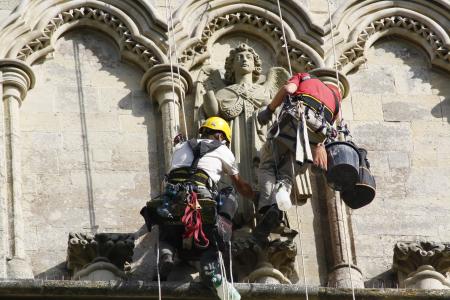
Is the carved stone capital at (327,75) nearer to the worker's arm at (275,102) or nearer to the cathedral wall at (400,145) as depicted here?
the cathedral wall at (400,145)

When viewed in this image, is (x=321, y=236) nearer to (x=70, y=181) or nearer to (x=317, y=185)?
(x=317, y=185)

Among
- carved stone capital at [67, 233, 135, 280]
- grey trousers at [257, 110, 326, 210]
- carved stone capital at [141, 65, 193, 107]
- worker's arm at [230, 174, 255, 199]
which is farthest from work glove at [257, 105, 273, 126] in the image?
carved stone capital at [67, 233, 135, 280]

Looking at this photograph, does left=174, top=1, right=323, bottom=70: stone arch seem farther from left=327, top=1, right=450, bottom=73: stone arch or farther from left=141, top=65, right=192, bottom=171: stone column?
left=327, top=1, right=450, bottom=73: stone arch

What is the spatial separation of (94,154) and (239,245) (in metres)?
1.74

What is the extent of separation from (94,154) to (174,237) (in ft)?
5.13

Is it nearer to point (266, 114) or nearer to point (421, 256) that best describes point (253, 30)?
point (266, 114)

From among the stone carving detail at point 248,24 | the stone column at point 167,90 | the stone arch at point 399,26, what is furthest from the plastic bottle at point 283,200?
the stone arch at point 399,26

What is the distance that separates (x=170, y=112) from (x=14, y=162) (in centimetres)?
156

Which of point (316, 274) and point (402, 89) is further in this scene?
point (402, 89)

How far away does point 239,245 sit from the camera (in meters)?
22.2

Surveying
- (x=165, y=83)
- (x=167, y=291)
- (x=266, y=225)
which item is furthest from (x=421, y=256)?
(x=165, y=83)

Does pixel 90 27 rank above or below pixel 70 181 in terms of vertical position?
above

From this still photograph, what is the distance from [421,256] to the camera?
73.3 ft

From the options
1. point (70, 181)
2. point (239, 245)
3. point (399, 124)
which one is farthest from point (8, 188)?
point (399, 124)
